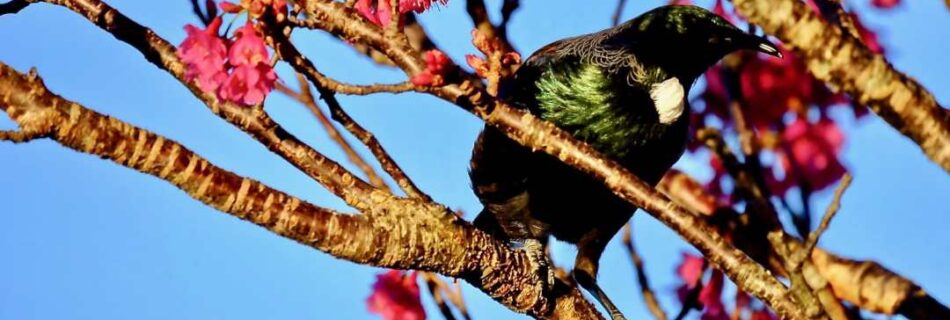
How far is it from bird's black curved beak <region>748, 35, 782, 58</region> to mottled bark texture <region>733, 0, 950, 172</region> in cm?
172

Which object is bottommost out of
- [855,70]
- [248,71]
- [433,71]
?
[855,70]

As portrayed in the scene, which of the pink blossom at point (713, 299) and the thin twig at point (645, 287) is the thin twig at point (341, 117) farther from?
the pink blossom at point (713, 299)

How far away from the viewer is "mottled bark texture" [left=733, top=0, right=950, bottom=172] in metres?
1.59

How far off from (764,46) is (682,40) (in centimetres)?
38

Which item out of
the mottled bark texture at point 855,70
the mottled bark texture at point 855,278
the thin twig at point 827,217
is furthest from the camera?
the mottled bark texture at point 855,278

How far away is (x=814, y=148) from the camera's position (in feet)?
11.9

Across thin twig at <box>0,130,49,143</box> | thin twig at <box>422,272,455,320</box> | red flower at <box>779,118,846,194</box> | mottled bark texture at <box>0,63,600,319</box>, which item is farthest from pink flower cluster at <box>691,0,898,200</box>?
thin twig at <box>0,130,49,143</box>

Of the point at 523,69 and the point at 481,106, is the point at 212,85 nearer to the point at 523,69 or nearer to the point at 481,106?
the point at 481,106

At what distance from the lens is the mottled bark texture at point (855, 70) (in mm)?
1592

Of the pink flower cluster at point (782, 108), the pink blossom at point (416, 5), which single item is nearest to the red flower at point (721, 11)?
the pink flower cluster at point (782, 108)

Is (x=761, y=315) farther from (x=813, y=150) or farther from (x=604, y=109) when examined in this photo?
(x=604, y=109)

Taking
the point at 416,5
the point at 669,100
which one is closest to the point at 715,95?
the point at 669,100

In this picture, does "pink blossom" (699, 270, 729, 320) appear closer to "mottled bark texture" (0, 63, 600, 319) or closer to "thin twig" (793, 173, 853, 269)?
"mottled bark texture" (0, 63, 600, 319)

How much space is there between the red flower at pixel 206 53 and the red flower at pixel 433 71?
407 millimetres
